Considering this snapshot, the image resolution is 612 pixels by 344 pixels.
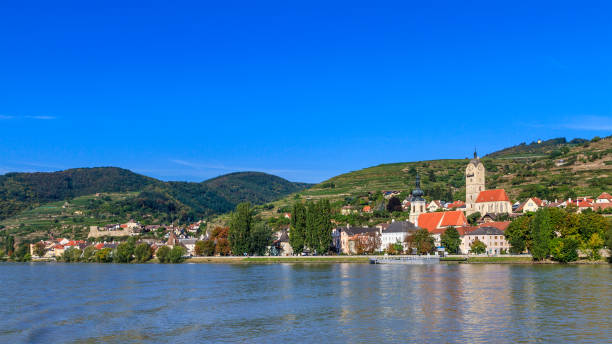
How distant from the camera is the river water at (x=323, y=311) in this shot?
1165 inches

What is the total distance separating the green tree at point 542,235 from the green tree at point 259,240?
4716 cm

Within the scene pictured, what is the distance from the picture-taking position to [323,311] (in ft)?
124

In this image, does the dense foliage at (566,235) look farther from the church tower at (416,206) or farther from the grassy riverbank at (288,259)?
the church tower at (416,206)

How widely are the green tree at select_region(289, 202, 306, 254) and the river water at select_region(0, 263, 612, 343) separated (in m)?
39.6

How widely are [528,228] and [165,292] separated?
52.7 meters

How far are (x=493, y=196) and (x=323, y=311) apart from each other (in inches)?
3773

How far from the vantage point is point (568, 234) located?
76.8 metres

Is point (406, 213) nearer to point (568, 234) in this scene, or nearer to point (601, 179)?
point (601, 179)

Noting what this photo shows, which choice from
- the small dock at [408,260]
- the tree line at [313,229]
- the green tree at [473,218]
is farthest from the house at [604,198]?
the tree line at [313,229]

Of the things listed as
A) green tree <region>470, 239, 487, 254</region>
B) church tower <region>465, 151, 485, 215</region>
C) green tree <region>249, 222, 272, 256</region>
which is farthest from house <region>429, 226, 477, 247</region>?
green tree <region>249, 222, 272, 256</region>

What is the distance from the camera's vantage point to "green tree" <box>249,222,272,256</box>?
346 feet

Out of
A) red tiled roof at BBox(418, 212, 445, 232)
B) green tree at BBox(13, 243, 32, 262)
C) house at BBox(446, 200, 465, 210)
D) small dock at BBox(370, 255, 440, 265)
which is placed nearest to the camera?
small dock at BBox(370, 255, 440, 265)

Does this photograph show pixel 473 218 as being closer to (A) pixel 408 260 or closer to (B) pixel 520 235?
(A) pixel 408 260

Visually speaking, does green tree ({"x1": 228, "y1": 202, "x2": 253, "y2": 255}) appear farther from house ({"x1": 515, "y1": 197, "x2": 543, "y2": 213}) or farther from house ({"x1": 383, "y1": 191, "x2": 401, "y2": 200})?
house ({"x1": 383, "y1": 191, "x2": 401, "y2": 200})
